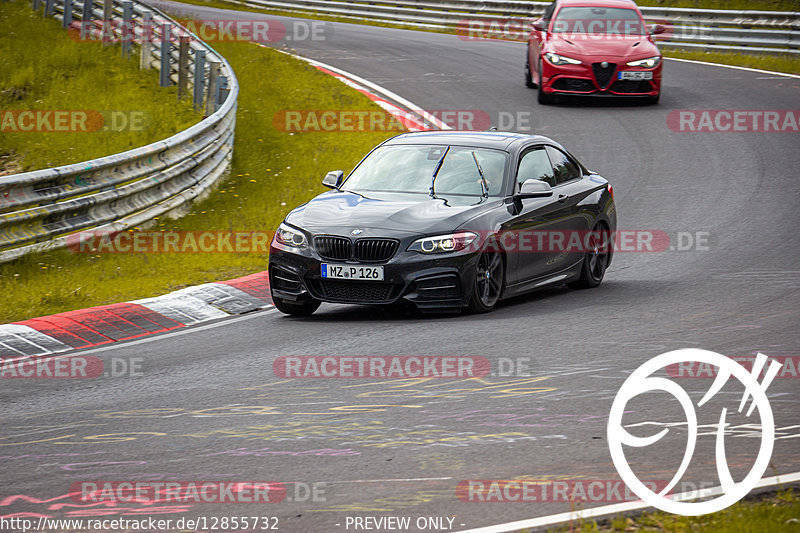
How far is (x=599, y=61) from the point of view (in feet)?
67.1

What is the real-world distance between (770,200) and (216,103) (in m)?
8.25

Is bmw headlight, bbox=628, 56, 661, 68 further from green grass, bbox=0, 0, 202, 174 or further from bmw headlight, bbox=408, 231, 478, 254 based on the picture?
bmw headlight, bbox=408, 231, 478, 254

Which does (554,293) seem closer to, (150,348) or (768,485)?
(150,348)

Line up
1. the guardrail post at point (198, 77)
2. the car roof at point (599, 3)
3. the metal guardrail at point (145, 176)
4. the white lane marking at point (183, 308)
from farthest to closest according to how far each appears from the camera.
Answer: the car roof at point (599, 3) → the guardrail post at point (198, 77) → the metal guardrail at point (145, 176) → the white lane marking at point (183, 308)

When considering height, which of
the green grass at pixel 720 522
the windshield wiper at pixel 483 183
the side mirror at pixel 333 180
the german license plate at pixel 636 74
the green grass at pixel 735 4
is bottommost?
the green grass at pixel 735 4

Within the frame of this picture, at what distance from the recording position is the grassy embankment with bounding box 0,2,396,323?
10.8 m

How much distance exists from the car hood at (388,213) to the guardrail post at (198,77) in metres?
8.07

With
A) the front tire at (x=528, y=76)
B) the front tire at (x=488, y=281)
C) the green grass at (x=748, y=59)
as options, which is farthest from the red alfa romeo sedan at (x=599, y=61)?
the front tire at (x=488, y=281)

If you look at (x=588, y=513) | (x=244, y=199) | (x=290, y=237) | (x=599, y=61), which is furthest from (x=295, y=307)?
(x=599, y=61)

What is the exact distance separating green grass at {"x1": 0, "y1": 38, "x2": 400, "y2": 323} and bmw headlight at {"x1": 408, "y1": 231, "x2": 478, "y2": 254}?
273cm

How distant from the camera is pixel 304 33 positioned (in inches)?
1223

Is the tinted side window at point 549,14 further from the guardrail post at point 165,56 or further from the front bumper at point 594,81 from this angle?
the guardrail post at point 165,56

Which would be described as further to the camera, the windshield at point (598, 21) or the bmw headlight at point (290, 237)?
the windshield at point (598, 21)

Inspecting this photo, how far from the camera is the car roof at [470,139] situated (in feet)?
35.8
